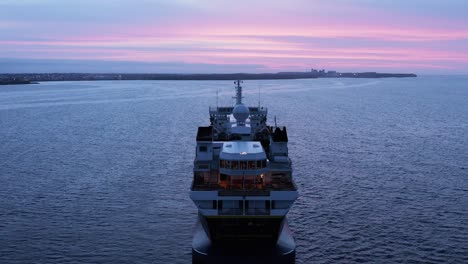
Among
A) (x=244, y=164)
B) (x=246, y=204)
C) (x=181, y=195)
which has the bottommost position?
(x=181, y=195)

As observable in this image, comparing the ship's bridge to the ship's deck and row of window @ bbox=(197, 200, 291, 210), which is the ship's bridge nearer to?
the ship's deck

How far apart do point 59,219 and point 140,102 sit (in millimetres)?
143839

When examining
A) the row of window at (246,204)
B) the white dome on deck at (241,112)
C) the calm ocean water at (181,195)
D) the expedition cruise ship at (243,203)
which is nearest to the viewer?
the expedition cruise ship at (243,203)

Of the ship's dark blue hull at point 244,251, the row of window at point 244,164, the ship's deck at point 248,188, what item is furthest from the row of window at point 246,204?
the row of window at point 244,164

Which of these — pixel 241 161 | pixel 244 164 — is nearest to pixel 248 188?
pixel 244 164

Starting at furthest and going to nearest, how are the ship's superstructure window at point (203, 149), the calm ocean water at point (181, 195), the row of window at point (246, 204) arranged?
the ship's superstructure window at point (203, 149) → the calm ocean water at point (181, 195) → the row of window at point (246, 204)

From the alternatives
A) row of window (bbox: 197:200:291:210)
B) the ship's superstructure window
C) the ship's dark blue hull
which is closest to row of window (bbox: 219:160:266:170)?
row of window (bbox: 197:200:291:210)

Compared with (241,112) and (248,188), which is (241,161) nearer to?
(248,188)

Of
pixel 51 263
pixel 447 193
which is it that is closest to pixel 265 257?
pixel 51 263

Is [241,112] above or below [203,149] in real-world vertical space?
above

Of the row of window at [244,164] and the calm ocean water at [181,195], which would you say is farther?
the calm ocean water at [181,195]

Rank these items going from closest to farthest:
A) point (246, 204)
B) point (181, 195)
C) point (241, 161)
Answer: point (246, 204)
point (241, 161)
point (181, 195)

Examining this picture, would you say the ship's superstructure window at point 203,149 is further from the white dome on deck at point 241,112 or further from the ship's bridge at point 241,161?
the white dome on deck at point 241,112

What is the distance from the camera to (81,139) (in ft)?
313
